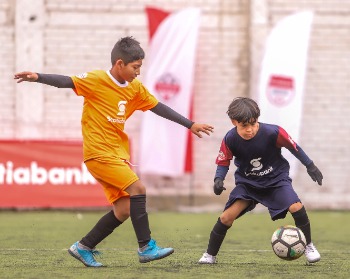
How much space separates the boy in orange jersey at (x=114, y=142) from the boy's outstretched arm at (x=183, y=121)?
0.31m

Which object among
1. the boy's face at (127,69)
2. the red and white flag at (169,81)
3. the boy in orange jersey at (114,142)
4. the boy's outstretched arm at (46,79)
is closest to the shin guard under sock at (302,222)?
the boy in orange jersey at (114,142)

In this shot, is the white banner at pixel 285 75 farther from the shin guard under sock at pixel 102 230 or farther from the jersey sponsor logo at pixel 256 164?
the shin guard under sock at pixel 102 230

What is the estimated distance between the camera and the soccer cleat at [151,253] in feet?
22.7

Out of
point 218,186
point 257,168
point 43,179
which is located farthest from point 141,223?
point 43,179

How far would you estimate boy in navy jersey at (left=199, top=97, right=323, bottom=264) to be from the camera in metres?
7.30

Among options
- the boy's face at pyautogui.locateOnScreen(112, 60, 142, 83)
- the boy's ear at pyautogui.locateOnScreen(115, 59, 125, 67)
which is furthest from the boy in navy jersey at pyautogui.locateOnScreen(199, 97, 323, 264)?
the boy's ear at pyautogui.locateOnScreen(115, 59, 125, 67)

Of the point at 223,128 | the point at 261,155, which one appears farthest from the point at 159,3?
the point at 261,155

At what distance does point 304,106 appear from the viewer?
16.1 meters

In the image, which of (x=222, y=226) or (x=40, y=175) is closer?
(x=222, y=226)

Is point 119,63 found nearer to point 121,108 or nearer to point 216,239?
point 121,108

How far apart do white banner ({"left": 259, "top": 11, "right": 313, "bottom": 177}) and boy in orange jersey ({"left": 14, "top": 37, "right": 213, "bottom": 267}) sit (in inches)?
320

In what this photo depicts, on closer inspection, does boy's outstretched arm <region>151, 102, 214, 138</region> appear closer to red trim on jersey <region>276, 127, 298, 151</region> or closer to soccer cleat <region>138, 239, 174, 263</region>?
red trim on jersey <region>276, 127, 298, 151</region>

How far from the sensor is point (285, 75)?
15203 millimetres

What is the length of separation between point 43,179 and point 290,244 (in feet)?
27.2
